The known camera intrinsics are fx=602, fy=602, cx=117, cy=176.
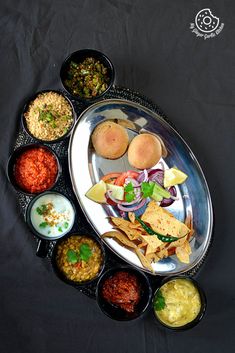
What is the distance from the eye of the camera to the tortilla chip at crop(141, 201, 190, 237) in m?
2.19

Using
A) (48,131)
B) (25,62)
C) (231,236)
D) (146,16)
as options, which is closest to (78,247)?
(48,131)

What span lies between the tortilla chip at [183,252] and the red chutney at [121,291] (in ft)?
0.66

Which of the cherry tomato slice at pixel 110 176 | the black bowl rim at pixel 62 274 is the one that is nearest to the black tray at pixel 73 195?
the black bowl rim at pixel 62 274

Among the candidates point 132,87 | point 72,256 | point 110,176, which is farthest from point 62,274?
point 132,87

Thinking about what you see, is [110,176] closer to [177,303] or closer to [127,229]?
[127,229]

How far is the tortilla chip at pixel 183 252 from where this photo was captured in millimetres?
2213

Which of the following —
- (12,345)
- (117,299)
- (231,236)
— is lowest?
(12,345)

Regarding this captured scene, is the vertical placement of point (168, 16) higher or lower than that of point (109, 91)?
higher

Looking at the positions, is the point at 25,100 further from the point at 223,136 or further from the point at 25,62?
the point at 223,136

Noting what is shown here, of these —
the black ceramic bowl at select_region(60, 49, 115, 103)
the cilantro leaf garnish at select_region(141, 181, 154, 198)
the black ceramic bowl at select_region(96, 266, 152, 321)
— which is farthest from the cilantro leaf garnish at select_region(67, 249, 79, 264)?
the black ceramic bowl at select_region(60, 49, 115, 103)

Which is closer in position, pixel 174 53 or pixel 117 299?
pixel 117 299

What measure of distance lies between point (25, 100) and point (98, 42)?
367mm

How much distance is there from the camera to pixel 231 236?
2.32 m

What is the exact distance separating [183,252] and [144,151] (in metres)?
0.40
